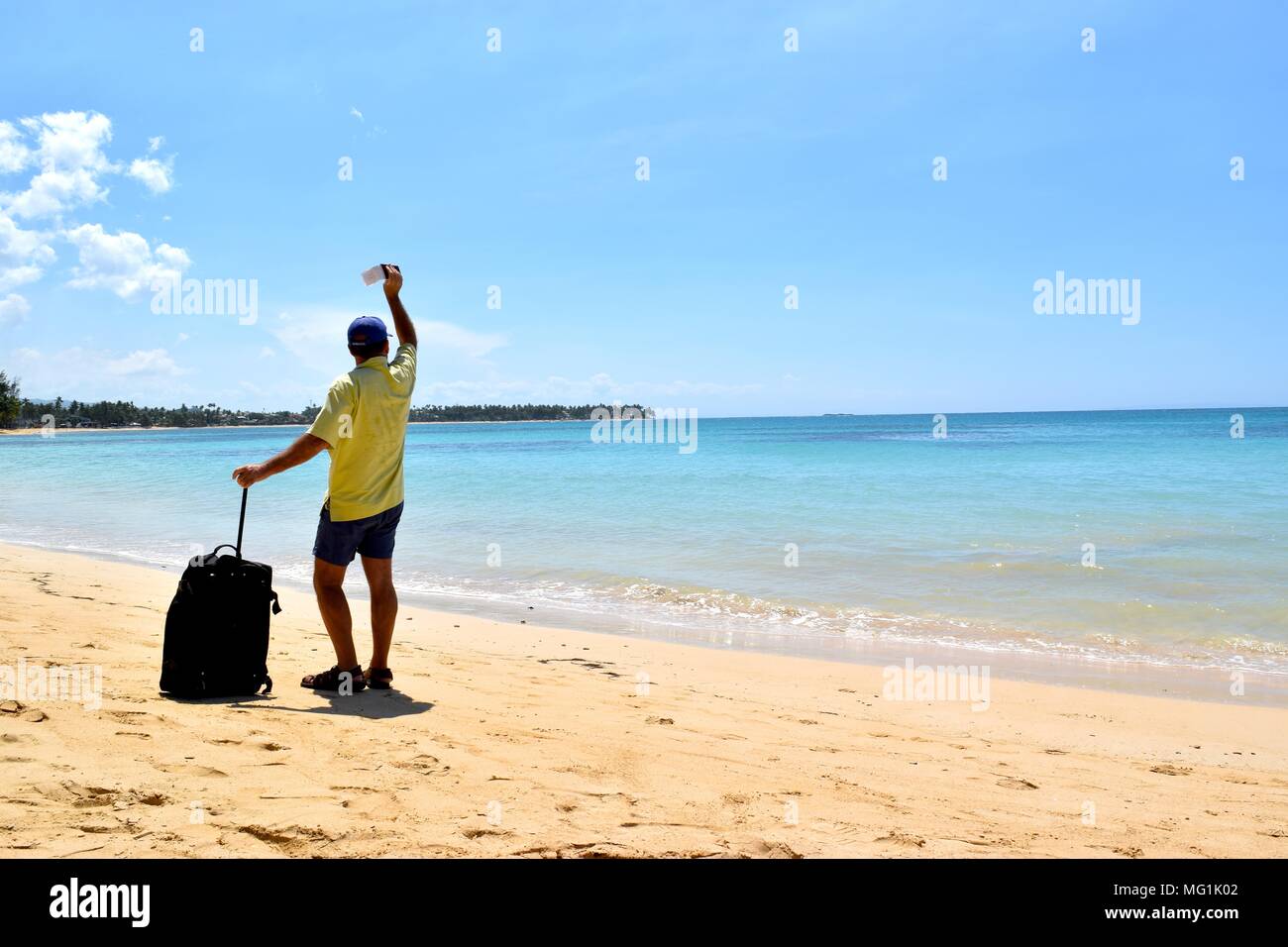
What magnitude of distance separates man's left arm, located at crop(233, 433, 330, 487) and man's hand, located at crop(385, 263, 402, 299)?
3.28 ft

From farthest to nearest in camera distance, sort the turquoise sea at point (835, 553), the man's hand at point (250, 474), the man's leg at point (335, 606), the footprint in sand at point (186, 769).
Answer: the turquoise sea at point (835, 553), the man's leg at point (335, 606), the man's hand at point (250, 474), the footprint in sand at point (186, 769)

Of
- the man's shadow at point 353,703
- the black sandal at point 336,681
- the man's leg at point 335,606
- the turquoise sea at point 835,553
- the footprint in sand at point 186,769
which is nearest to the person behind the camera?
the footprint in sand at point 186,769

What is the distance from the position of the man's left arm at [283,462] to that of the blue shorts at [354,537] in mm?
390

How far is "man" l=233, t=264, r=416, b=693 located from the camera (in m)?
4.10

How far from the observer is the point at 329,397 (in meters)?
4.03

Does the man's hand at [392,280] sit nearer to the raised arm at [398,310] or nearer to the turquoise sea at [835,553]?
the raised arm at [398,310]

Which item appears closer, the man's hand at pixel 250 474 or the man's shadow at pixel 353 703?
the man's hand at pixel 250 474

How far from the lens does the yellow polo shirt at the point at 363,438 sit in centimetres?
406

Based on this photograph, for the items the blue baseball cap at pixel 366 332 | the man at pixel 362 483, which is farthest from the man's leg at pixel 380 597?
the blue baseball cap at pixel 366 332

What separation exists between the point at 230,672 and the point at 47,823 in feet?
5.35

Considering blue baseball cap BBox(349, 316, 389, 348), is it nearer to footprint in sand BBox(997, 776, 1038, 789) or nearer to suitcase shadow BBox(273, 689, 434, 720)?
suitcase shadow BBox(273, 689, 434, 720)

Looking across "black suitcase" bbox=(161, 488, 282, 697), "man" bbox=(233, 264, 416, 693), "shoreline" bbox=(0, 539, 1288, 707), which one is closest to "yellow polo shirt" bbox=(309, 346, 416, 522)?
"man" bbox=(233, 264, 416, 693)
